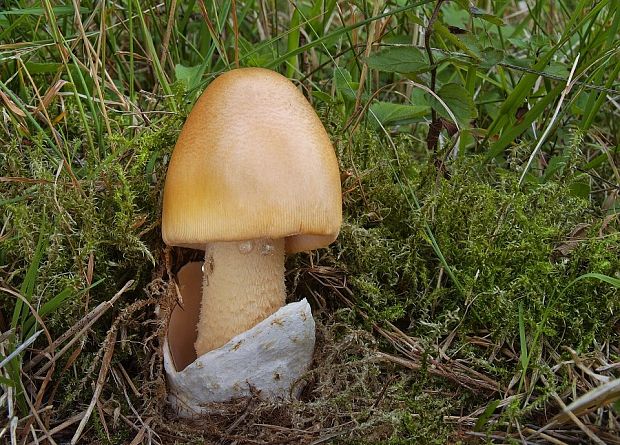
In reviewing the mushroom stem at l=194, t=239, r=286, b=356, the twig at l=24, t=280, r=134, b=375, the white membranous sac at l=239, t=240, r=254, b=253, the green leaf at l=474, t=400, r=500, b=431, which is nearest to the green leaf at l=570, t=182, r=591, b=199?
the green leaf at l=474, t=400, r=500, b=431

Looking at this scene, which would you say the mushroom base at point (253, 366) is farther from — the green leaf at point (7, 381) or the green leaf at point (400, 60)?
the green leaf at point (400, 60)

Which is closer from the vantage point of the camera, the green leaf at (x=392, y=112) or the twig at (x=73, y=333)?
the twig at (x=73, y=333)

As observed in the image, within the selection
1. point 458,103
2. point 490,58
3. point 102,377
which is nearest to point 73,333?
point 102,377

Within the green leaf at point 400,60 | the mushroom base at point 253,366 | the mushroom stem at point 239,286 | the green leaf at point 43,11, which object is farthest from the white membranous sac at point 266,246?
the green leaf at point 43,11

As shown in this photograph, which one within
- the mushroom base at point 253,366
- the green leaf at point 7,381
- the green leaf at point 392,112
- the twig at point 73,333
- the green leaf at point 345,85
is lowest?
the mushroom base at point 253,366

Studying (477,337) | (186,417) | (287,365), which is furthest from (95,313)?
(477,337)

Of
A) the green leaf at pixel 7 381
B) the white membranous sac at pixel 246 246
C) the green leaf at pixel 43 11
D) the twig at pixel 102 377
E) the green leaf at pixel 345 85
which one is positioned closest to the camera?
the green leaf at pixel 7 381

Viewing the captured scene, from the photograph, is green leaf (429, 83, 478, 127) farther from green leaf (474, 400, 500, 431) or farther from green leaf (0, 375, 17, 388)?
green leaf (0, 375, 17, 388)
